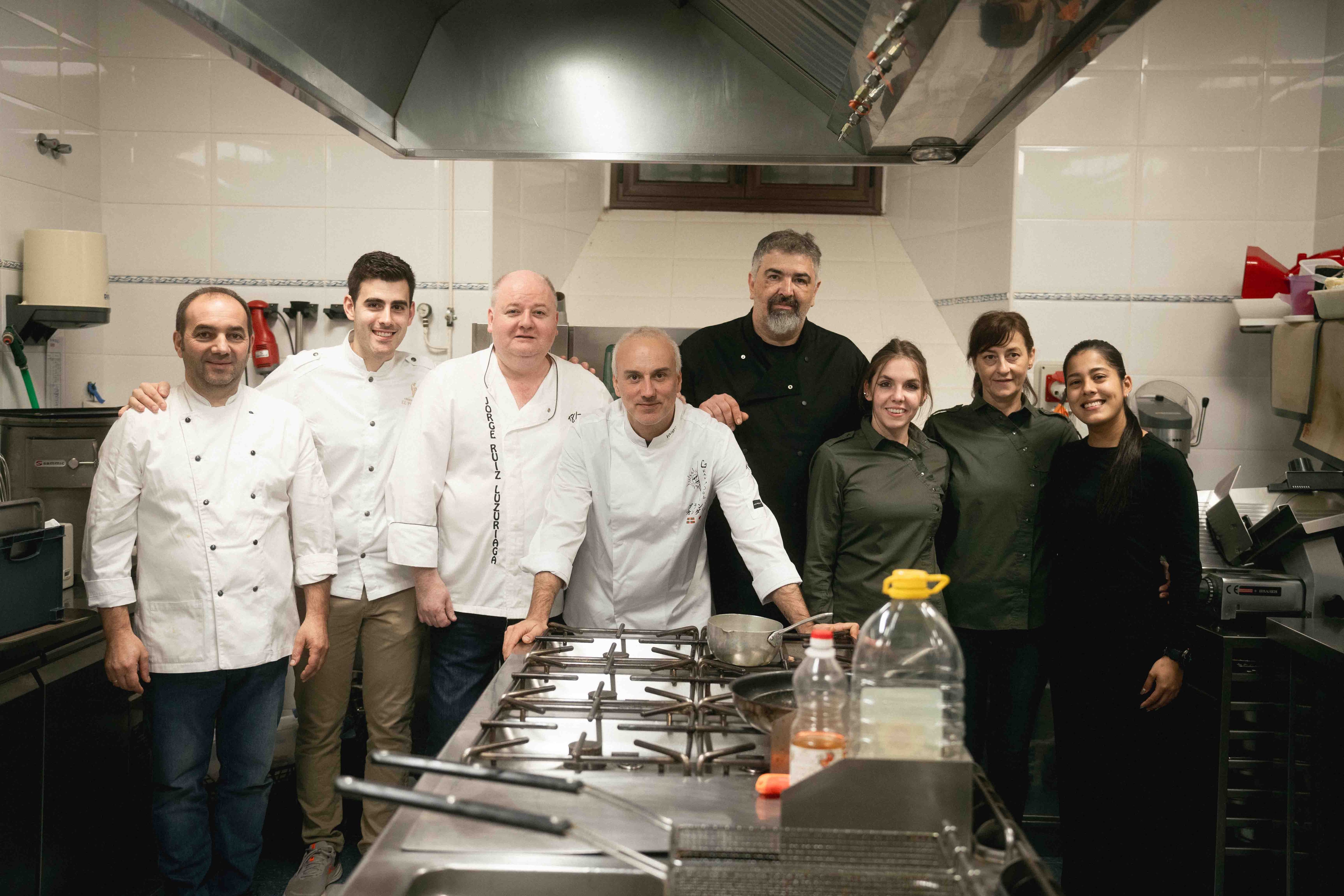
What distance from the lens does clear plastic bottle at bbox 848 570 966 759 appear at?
106 cm

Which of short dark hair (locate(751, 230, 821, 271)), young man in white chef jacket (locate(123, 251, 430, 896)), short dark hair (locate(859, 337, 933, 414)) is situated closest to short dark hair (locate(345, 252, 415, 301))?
young man in white chef jacket (locate(123, 251, 430, 896))

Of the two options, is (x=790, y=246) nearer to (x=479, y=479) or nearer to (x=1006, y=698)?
(x=479, y=479)

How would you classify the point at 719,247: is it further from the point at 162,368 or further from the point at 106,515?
the point at 106,515

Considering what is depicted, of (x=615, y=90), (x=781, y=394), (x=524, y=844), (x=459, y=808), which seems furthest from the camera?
(x=781, y=394)

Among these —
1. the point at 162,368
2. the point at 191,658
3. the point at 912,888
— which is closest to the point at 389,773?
the point at 191,658

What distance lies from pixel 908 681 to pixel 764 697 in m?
0.36

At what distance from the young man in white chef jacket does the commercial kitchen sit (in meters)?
0.01

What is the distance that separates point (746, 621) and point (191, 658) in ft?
4.16

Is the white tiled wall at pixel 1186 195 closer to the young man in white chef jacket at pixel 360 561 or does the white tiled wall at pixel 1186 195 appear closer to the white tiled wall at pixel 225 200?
the white tiled wall at pixel 225 200

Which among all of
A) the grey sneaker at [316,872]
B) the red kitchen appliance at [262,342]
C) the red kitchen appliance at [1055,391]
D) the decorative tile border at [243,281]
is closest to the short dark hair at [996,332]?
the red kitchen appliance at [1055,391]

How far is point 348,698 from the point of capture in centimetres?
271

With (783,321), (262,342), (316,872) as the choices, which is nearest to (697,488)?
(783,321)

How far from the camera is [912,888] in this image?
36.9 inches

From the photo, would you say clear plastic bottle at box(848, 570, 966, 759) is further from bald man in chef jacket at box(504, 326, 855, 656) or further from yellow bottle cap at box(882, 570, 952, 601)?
bald man in chef jacket at box(504, 326, 855, 656)
